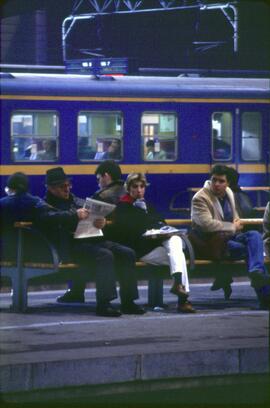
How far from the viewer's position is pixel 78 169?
60.5 ft

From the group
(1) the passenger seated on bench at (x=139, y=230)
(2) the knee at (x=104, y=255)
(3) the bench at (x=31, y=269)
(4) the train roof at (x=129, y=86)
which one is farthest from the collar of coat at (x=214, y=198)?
(4) the train roof at (x=129, y=86)

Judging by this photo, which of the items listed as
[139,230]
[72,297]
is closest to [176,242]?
[139,230]

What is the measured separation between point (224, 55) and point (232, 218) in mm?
14936

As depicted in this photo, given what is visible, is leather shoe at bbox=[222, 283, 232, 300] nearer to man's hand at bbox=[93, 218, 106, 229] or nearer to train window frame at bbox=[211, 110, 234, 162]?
man's hand at bbox=[93, 218, 106, 229]

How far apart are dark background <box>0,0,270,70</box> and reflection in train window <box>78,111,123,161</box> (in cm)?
677

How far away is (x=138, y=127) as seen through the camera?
61.9 feet

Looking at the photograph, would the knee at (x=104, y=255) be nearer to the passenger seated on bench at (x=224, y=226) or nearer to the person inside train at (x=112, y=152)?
the passenger seated on bench at (x=224, y=226)

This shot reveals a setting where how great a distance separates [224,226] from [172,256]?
765mm

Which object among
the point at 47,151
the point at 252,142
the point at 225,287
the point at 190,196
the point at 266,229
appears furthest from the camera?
the point at 252,142

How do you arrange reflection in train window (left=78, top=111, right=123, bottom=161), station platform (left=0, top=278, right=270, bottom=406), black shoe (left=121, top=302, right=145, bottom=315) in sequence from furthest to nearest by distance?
reflection in train window (left=78, top=111, right=123, bottom=161) < black shoe (left=121, top=302, right=145, bottom=315) < station platform (left=0, top=278, right=270, bottom=406)

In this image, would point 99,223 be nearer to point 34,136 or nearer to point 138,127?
point 34,136

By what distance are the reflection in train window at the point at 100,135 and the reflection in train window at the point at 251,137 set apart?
216cm

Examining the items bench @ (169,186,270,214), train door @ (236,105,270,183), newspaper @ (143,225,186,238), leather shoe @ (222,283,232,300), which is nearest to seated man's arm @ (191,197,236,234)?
newspaper @ (143,225,186,238)

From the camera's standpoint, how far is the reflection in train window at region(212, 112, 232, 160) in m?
19.6
